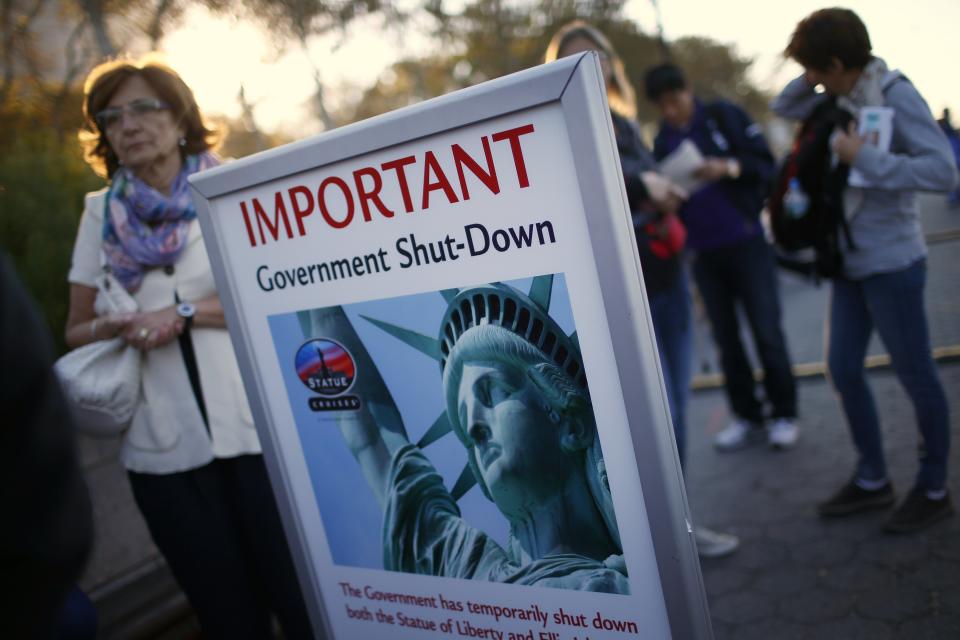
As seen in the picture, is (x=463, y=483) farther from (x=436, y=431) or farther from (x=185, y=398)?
(x=185, y=398)

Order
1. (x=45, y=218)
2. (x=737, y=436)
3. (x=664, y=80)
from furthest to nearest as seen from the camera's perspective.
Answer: (x=737, y=436)
(x=664, y=80)
(x=45, y=218)

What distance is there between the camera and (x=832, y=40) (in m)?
2.66

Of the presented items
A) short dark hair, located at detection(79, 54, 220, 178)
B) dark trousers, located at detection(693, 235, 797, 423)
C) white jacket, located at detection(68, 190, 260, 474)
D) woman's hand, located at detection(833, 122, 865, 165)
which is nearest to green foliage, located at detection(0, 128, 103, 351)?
short dark hair, located at detection(79, 54, 220, 178)

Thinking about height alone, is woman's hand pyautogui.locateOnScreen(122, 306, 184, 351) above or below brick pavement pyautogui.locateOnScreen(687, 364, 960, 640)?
above

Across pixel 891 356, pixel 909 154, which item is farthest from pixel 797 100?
pixel 891 356

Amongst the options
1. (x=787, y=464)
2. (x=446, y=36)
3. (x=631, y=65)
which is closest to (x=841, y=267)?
(x=787, y=464)

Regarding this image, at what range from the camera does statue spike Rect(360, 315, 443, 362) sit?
4.40 feet

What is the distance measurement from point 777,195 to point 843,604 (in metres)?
1.61

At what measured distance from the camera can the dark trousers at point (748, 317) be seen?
3875mm

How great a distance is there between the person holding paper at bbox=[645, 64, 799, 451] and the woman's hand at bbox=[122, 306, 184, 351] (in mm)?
2535

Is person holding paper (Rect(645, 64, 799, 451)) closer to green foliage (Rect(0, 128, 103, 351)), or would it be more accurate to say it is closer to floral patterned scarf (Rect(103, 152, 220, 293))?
floral patterned scarf (Rect(103, 152, 220, 293))

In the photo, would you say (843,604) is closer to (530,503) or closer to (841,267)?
(841,267)

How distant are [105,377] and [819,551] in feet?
8.81

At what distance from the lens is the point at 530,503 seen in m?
1.31
